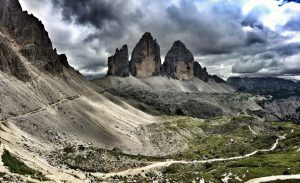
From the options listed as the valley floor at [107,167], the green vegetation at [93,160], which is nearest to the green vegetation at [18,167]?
the valley floor at [107,167]

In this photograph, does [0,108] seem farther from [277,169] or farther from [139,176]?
[277,169]


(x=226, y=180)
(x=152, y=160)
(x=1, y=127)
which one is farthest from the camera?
(x=152, y=160)

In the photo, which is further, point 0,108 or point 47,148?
point 0,108

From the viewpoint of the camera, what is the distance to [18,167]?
315 ft

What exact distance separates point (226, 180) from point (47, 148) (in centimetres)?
7248

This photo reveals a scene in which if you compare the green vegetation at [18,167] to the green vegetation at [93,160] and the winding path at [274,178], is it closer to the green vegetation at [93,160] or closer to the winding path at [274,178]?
the green vegetation at [93,160]

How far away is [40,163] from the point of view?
392ft

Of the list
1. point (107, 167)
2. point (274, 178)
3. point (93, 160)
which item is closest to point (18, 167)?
point (107, 167)

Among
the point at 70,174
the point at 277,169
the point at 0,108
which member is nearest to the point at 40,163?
the point at 70,174

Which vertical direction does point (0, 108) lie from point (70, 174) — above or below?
above

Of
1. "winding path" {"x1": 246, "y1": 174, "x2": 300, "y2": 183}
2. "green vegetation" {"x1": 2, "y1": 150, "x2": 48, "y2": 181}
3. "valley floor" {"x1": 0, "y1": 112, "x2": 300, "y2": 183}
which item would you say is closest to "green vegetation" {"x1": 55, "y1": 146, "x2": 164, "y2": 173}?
"valley floor" {"x1": 0, "y1": 112, "x2": 300, "y2": 183}

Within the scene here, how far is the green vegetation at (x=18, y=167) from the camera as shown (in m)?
91.9

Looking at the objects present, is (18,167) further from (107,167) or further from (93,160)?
(93,160)

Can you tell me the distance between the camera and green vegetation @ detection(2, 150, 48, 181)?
91938 mm
